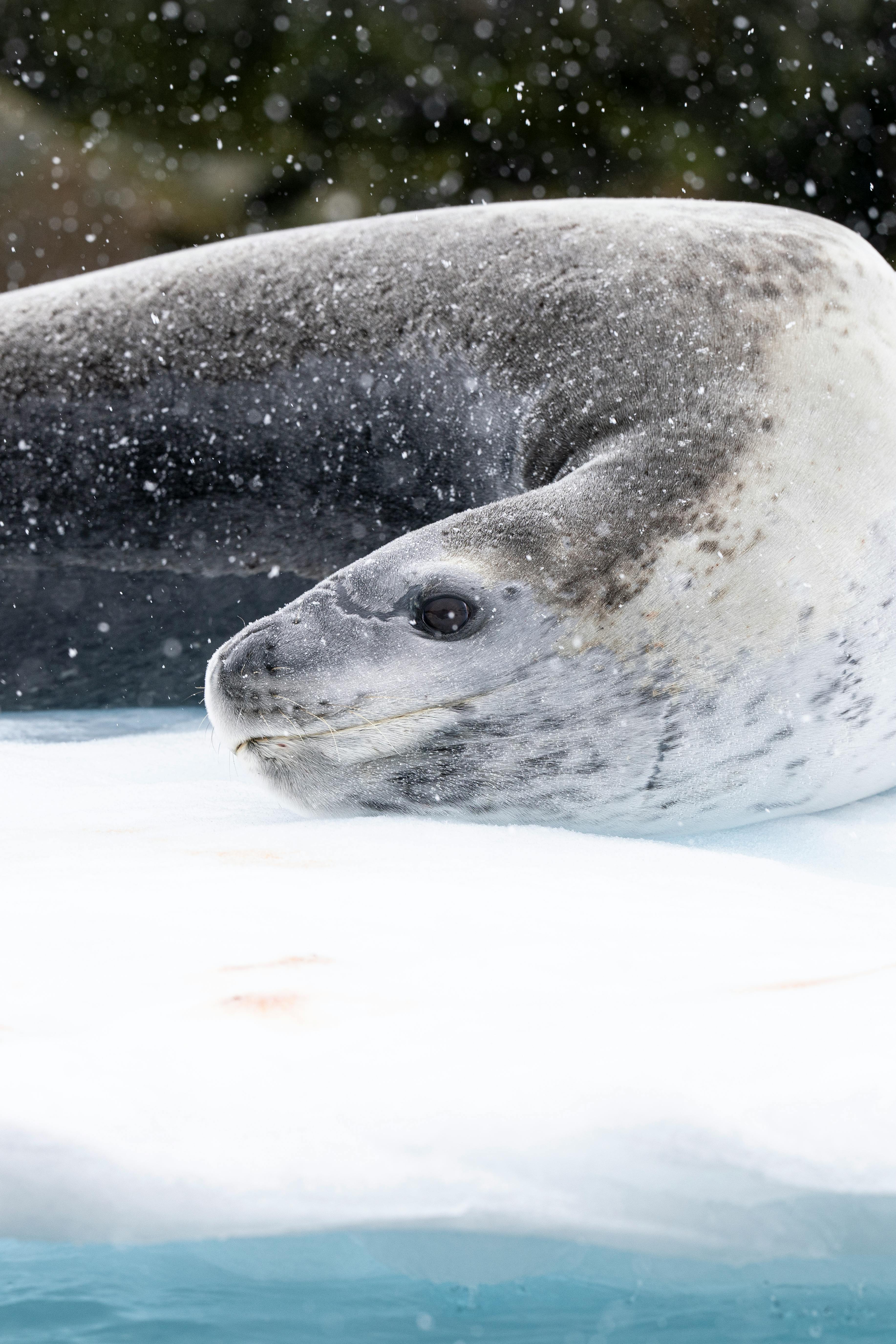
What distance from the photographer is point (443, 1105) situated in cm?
107

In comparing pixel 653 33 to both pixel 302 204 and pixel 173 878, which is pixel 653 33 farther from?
pixel 173 878

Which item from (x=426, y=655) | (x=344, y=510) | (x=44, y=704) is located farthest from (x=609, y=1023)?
(x=44, y=704)

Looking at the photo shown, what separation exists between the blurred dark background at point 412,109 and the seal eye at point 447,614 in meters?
6.00

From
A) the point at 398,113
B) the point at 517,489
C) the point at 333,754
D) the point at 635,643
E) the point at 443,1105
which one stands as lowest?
the point at 443,1105

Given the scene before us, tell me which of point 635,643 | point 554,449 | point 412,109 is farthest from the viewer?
point 412,109

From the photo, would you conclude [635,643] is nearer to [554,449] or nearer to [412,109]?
[554,449]

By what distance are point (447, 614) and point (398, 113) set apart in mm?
6548

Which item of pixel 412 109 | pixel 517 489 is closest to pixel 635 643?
pixel 517 489

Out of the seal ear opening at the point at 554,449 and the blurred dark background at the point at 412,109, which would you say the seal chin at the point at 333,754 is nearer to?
the seal ear opening at the point at 554,449

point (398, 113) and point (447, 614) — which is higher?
point (398, 113)

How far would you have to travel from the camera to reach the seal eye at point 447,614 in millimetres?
1824

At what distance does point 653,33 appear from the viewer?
7492 millimetres

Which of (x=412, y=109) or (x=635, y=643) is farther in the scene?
(x=412, y=109)

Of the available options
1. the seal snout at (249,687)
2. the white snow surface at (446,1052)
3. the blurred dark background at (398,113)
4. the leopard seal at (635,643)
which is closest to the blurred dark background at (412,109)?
the blurred dark background at (398,113)
